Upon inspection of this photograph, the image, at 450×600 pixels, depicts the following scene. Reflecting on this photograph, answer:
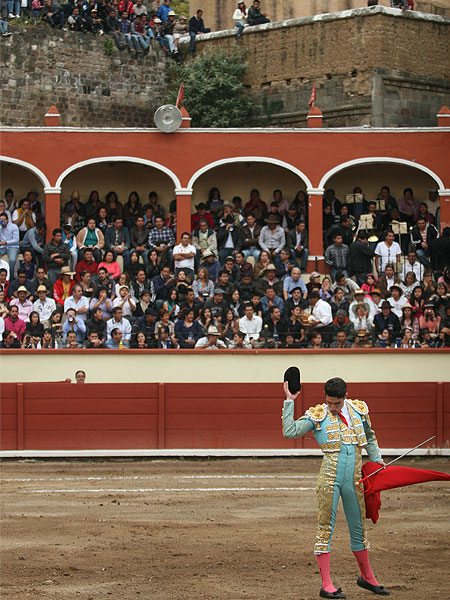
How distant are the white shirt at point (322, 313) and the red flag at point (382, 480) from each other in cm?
772

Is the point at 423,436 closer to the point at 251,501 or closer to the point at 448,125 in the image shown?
the point at 251,501

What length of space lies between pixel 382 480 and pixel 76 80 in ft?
60.8

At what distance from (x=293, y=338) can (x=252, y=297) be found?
3.17 ft

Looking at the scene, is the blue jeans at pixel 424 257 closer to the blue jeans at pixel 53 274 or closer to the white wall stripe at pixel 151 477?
the blue jeans at pixel 53 274

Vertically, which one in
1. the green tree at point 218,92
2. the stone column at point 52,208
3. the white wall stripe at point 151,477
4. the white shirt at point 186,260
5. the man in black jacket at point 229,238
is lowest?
the white wall stripe at point 151,477

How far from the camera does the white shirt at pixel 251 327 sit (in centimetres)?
1452

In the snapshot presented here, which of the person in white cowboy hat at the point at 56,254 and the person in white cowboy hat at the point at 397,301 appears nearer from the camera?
the person in white cowboy hat at the point at 397,301

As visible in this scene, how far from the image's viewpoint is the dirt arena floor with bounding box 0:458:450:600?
23.1 feet

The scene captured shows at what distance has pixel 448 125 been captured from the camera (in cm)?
1856

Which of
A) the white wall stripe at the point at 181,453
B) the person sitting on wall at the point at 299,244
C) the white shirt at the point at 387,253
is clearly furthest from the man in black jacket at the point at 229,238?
the white wall stripe at the point at 181,453

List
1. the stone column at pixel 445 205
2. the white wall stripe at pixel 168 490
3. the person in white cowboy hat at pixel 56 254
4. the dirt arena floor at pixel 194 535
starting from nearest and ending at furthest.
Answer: the dirt arena floor at pixel 194 535 → the white wall stripe at pixel 168 490 → the person in white cowboy hat at pixel 56 254 → the stone column at pixel 445 205

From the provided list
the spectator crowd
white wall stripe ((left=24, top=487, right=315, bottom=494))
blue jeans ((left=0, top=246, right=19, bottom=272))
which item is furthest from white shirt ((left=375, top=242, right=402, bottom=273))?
white wall stripe ((left=24, top=487, right=315, bottom=494))

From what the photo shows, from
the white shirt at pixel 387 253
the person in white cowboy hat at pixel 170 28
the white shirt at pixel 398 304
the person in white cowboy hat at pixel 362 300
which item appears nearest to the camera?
the person in white cowboy hat at pixel 362 300

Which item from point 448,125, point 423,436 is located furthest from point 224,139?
point 423,436
